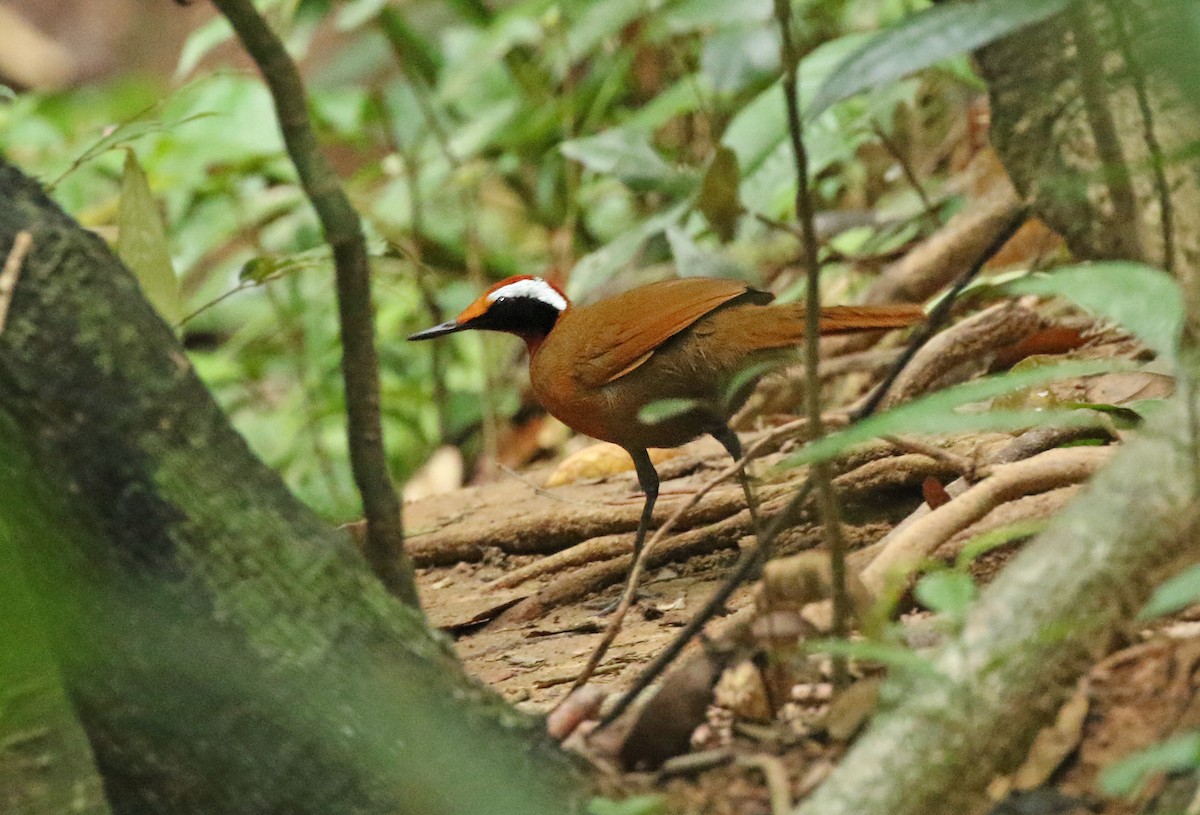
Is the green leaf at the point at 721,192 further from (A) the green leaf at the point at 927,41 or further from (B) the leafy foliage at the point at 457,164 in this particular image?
(A) the green leaf at the point at 927,41

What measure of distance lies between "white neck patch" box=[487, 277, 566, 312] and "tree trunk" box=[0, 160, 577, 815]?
2.34 metres

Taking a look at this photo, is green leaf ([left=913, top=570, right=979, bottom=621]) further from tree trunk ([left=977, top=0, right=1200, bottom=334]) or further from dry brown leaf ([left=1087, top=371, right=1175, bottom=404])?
dry brown leaf ([left=1087, top=371, right=1175, bottom=404])

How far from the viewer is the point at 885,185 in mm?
7180

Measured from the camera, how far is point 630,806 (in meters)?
1.64

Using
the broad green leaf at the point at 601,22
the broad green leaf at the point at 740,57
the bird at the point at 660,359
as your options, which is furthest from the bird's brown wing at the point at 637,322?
the broad green leaf at the point at 601,22

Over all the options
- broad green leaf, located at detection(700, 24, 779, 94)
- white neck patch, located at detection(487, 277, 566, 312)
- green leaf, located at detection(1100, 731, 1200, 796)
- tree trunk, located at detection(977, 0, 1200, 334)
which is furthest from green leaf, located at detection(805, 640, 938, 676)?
broad green leaf, located at detection(700, 24, 779, 94)

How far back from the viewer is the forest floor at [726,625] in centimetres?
172

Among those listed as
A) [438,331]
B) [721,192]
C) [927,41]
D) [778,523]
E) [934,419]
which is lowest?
[778,523]

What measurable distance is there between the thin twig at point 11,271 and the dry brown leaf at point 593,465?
10.2ft

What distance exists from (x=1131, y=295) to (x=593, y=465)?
319 cm

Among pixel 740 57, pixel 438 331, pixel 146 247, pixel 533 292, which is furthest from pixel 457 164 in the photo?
pixel 146 247

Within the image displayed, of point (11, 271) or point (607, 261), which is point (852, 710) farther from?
point (607, 261)

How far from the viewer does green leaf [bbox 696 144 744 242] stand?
14.5 feet

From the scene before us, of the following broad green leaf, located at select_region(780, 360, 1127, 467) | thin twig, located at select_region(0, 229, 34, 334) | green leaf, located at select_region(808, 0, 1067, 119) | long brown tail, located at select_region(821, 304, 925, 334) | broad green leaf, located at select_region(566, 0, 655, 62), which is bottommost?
long brown tail, located at select_region(821, 304, 925, 334)
